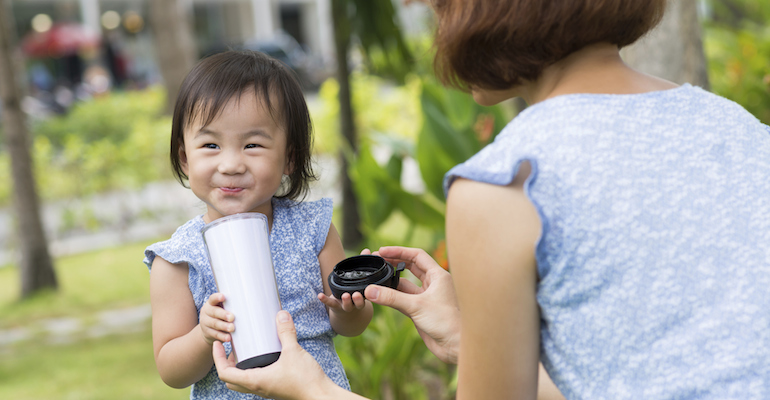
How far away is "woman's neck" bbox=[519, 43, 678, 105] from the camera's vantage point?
40.6 inches

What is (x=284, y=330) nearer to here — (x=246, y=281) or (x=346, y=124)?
(x=246, y=281)

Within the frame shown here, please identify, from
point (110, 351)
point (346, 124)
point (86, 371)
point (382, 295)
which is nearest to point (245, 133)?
point (382, 295)

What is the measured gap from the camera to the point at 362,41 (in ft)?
14.7

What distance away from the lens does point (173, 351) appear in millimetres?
1317

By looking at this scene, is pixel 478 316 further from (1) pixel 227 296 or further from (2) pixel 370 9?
(2) pixel 370 9

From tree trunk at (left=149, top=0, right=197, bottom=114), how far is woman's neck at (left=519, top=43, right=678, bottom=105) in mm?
6154

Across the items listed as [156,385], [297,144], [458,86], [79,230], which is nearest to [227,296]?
[297,144]

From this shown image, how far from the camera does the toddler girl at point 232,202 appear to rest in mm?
1336

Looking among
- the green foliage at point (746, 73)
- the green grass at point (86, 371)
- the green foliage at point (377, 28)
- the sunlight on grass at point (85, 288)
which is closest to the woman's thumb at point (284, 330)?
the green foliage at point (746, 73)

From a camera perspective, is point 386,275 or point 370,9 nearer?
point 386,275

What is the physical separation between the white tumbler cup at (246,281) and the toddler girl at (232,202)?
3.6 inches

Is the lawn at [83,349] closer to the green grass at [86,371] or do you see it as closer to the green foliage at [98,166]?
the green grass at [86,371]

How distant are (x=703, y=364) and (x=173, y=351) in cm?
92

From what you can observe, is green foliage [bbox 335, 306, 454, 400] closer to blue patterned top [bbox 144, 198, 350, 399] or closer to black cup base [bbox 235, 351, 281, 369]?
blue patterned top [bbox 144, 198, 350, 399]
